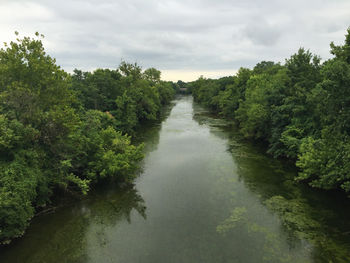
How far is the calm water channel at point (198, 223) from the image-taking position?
42.7 feet

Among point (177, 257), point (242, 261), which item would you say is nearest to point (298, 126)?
point (242, 261)

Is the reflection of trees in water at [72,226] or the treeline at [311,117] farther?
the treeline at [311,117]

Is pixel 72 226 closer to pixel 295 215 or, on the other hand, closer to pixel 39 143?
pixel 39 143

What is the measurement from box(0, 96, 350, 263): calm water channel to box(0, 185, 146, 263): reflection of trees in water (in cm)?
5

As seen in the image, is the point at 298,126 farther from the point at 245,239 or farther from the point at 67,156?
the point at 67,156

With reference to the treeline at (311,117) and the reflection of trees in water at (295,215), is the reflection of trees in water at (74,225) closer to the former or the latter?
the reflection of trees in water at (295,215)

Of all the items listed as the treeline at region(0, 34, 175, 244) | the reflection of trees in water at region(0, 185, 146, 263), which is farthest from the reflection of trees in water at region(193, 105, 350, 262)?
the treeline at region(0, 34, 175, 244)

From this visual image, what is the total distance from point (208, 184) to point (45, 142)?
13706 mm

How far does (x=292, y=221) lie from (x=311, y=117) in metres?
12.4

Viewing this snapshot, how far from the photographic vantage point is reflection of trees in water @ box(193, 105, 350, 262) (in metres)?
13.0

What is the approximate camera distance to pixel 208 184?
21.7 m

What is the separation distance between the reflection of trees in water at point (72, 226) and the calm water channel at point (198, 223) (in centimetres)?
5

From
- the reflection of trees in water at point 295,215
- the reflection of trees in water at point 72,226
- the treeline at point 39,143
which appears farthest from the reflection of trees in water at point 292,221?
the treeline at point 39,143

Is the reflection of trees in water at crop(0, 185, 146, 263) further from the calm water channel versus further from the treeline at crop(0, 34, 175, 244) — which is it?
the treeline at crop(0, 34, 175, 244)
